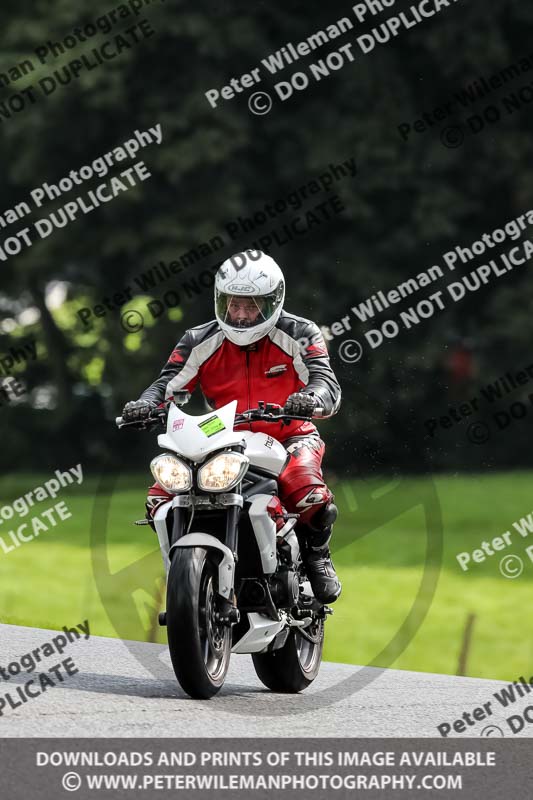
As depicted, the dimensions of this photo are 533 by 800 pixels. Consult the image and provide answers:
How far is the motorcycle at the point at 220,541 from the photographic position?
7496 millimetres

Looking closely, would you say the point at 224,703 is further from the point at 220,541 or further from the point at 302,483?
the point at 302,483

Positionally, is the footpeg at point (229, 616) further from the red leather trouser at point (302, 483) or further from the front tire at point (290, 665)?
the front tire at point (290, 665)

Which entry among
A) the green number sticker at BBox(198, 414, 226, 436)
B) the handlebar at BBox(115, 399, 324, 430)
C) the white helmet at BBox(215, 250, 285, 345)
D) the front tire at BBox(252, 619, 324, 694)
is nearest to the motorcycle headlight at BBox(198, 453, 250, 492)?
the green number sticker at BBox(198, 414, 226, 436)

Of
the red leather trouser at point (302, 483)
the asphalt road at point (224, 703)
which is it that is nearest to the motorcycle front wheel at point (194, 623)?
the asphalt road at point (224, 703)

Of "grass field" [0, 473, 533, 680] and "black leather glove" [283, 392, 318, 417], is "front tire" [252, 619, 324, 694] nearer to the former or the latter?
"grass field" [0, 473, 533, 680]

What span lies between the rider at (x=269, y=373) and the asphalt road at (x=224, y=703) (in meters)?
0.77

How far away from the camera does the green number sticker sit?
7785 millimetres

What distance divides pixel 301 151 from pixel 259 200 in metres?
1.36

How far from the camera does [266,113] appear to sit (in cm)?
3225

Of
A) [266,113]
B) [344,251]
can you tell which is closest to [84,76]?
[266,113]

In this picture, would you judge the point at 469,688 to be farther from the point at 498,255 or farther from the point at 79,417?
the point at 79,417

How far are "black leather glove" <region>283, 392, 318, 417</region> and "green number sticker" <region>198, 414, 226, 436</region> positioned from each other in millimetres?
391

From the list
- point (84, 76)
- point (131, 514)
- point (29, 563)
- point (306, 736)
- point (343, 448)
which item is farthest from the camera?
point (84, 76)

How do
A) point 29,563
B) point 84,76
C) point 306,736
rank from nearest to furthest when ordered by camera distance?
point 306,736 → point 29,563 → point 84,76
